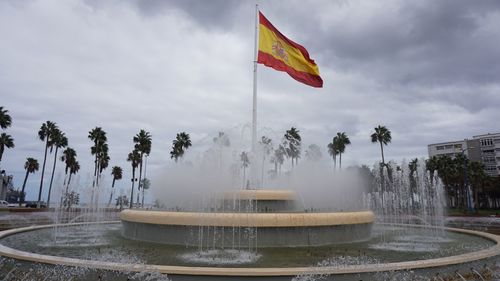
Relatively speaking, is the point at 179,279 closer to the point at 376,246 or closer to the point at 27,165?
the point at 376,246

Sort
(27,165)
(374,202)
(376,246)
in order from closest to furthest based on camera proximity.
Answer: (376,246) < (374,202) < (27,165)

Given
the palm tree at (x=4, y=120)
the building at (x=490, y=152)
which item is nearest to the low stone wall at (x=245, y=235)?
the palm tree at (x=4, y=120)

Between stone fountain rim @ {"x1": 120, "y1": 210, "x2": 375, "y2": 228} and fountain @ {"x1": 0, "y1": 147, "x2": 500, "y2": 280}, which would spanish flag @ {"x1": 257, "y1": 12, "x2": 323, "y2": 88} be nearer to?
fountain @ {"x1": 0, "y1": 147, "x2": 500, "y2": 280}

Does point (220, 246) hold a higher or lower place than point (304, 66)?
lower

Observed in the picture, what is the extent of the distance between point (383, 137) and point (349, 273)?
57.1m

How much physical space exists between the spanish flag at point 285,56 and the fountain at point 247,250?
7.66 meters

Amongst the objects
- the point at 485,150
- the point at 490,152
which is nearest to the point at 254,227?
the point at 490,152

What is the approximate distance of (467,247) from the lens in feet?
39.7

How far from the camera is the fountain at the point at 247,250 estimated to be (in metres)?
7.09

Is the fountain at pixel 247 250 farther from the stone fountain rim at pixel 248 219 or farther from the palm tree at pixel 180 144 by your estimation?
the palm tree at pixel 180 144

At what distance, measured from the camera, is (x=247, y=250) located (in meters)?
10.8

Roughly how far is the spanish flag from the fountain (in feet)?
25.1

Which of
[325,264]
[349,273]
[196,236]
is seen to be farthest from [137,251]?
[349,273]

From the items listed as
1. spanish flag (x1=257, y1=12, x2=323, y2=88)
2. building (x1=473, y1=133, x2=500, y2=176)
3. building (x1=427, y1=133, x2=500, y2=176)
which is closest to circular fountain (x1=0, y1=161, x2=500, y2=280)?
spanish flag (x1=257, y1=12, x2=323, y2=88)
